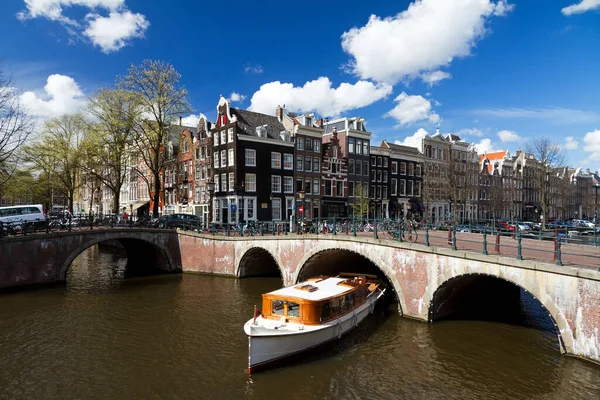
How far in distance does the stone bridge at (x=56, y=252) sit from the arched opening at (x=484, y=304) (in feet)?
68.4

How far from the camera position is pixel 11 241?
2239 centimetres

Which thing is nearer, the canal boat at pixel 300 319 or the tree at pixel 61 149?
the canal boat at pixel 300 319

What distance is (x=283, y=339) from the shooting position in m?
12.4

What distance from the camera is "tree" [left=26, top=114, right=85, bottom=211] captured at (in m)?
38.4

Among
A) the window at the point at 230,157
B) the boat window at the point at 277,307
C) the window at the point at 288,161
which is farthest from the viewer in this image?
the window at the point at 288,161

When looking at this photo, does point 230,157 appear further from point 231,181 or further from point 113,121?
point 113,121

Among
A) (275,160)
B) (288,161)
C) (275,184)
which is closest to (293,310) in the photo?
(275,184)

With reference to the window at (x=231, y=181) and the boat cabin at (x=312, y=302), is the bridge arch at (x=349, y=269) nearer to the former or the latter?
the boat cabin at (x=312, y=302)

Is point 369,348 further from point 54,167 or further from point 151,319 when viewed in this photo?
point 54,167

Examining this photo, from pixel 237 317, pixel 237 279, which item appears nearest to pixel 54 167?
pixel 237 279

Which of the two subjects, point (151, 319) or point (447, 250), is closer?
point (447, 250)

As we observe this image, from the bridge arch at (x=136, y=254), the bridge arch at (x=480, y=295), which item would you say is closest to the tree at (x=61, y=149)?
the bridge arch at (x=136, y=254)

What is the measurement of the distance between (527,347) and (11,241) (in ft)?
91.6

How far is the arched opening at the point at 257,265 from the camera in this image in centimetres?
2640
